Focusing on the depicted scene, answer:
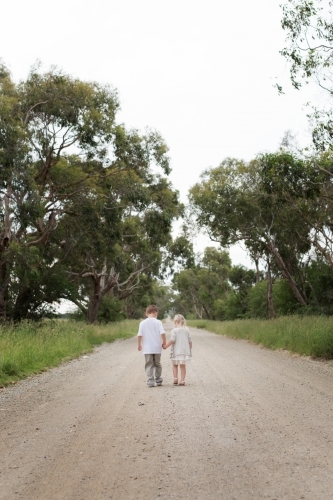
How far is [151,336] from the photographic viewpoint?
37.5ft

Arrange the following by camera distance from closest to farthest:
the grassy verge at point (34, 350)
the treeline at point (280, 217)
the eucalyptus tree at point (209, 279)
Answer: the grassy verge at point (34, 350)
the treeline at point (280, 217)
the eucalyptus tree at point (209, 279)

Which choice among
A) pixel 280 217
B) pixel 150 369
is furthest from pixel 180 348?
pixel 280 217

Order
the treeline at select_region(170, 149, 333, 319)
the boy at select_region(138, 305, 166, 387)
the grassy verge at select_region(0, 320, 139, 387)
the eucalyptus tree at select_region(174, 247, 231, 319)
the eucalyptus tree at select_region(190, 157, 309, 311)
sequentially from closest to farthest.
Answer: the boy at select_region(138, 305, 166, 387) < the grassy verge at select_region(0, 320, 139, 387) < the treeline at select_region(170, 149, 333, 319) < the eucalyptus tree at select_region(190, 157, 309, 311) < the eucalyptus tree at select_region(174, 247, 231, 319)

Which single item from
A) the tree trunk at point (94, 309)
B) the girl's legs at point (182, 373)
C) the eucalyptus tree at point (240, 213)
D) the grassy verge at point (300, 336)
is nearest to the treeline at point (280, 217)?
the eucalyptus tree at point (240, 213)

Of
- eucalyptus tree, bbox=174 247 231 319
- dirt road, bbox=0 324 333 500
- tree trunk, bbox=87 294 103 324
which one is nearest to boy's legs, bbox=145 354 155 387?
dirt road, bbox=0 324 333 500

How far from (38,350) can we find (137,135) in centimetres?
1324

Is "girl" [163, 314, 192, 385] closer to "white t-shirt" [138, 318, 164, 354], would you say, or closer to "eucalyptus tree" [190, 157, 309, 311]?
"white t-shirt" [138, 318, 164, 354]

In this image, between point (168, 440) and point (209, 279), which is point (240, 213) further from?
point (209, 279)

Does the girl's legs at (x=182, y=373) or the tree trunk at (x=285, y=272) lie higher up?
the tree trunk at (x=285, y=272)

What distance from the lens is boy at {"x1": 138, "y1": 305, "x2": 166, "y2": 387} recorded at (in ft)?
37.0

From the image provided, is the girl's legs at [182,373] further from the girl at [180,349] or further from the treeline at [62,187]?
the treeline at [62,187]

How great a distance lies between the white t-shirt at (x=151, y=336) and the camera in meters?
11.4

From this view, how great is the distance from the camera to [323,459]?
556 cm

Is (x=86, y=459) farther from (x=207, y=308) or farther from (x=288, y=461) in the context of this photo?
(x=207, y=308)
